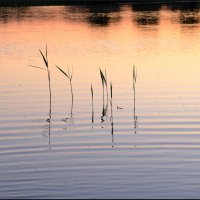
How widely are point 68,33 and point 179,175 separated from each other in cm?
3072

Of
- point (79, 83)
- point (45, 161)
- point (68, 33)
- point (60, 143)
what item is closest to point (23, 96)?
point (79, 83)

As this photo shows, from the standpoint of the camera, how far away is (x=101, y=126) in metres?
15.0

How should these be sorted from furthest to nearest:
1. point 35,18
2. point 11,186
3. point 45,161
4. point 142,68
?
1. point 35,18
2. point 142,68
3. point 45,161
4. point 11,186

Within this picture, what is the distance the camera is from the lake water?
10375mm

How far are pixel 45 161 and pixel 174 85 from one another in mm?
8897

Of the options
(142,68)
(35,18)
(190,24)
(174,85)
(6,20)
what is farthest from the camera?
(35,18)

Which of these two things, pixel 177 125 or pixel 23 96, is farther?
pixel 23 96

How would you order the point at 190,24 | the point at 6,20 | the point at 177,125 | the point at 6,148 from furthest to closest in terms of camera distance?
the point at 6,20, the point at 190,24, the point at 177,125, the point at 6,148

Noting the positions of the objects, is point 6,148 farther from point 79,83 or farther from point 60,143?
point 79,83

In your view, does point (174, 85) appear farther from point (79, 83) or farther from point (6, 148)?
point (6, 148)

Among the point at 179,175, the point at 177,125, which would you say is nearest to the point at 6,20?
the point at 177,125

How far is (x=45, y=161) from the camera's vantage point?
1186 cm

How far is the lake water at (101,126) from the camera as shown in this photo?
10.4m

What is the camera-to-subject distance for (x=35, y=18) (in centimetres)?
5388
